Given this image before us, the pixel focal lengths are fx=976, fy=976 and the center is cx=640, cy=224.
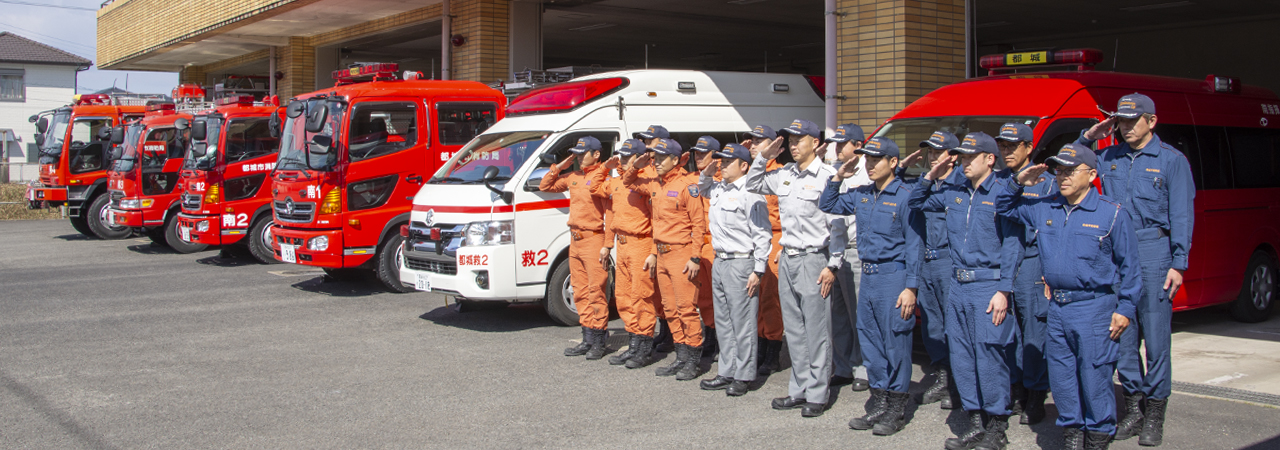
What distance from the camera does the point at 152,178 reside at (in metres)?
15.4

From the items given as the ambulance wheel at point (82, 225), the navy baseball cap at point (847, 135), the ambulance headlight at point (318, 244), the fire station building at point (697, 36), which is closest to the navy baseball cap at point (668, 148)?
the navy baseball cap at point (847, 135)

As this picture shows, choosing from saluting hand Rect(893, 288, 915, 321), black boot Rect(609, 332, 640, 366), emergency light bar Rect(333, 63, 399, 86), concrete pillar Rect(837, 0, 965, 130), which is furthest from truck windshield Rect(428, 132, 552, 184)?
saluting hand Rect(893, 288, 915, 321)

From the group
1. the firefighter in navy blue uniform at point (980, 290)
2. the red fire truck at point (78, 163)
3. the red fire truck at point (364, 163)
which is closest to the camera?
the firefighter in navy blue uniform at point (980, 290)

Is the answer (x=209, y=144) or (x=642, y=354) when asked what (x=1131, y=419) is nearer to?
(x=642, y=354)

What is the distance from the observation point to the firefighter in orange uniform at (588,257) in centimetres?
723

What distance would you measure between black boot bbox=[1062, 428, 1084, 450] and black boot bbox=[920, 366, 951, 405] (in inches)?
46.1

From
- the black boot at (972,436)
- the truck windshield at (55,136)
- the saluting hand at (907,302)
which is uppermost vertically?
the truck windshield at (55,136)

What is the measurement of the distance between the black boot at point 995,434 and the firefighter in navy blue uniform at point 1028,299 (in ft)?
1.80

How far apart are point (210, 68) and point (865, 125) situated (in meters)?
25.3

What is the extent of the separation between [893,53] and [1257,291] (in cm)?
365

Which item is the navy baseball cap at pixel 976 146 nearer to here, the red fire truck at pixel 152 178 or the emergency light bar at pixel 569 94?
the emergency light bar at pixel 569 94

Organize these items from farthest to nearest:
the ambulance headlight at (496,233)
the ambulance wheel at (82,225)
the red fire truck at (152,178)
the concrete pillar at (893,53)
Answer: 1. the ambulance wheel at (82,225)
2. the red fire truck at (152,178)
3. the concrete pillar at (893,53)
4. the ambulance headlight at (496,233)

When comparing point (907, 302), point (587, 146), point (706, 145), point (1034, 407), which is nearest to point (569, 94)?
point (587, 146)

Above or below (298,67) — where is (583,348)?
below
